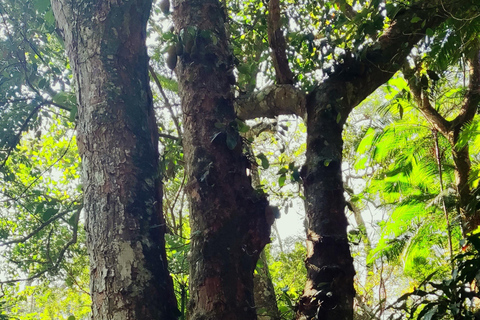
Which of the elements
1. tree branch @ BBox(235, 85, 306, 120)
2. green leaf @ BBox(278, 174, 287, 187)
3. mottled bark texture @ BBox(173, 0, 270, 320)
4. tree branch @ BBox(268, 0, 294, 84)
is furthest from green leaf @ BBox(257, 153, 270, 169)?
tree branch @ BBox(268, 0, 294, 84)

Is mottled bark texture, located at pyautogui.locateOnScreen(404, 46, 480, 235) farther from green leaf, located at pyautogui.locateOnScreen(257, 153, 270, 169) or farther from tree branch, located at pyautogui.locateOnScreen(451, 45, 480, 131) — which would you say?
green leaf, located at pyautogui.locateOnScreen(257, 153, 270, 169)

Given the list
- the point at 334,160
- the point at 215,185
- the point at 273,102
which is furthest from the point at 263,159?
the point at 273,102

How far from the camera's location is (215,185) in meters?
1.30

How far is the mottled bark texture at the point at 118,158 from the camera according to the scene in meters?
1.16

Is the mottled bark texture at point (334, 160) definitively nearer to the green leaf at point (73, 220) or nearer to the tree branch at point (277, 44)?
the tree branch at point (277, 44)

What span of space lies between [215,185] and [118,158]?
326 mm

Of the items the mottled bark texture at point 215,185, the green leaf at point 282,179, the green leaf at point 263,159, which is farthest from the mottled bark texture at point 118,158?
the green leaf at point 282,179

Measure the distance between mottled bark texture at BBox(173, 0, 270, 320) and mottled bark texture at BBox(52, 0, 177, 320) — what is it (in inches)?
5.2

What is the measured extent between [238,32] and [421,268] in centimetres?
405

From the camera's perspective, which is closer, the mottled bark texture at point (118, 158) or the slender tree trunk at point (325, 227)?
the mottled bark texture at point (118, 158)

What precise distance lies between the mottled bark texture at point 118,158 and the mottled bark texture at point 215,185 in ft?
0.43

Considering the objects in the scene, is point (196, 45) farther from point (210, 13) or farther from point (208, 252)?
point (208, 252)

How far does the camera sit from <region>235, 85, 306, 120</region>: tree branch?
2.07 m

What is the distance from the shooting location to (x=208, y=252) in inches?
47.1
